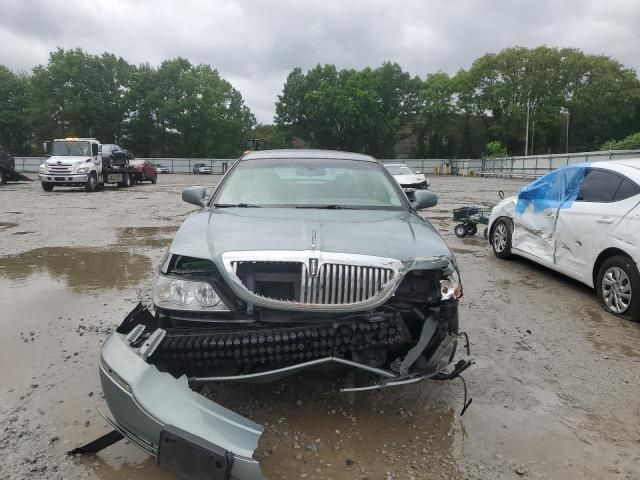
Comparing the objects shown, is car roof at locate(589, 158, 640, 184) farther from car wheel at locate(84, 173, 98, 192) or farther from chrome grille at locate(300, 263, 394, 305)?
car wheel at locate(84, 173, 98, 192)

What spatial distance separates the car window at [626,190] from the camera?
17.0ft

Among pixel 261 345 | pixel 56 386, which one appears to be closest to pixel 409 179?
pixel 56 386

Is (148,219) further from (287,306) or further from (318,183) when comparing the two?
(287,306)

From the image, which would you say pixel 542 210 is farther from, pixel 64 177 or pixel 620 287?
pixel 64 177

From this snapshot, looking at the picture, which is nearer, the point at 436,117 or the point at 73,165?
the point at 73,165

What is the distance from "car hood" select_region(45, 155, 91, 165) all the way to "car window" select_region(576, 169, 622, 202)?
20.0 m

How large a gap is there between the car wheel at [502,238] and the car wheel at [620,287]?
2.32 metres

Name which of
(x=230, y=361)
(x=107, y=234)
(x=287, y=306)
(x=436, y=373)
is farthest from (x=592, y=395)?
(x=107, y=234)

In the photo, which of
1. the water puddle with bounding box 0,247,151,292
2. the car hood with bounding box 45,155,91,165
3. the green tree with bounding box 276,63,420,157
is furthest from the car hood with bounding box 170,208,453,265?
the green tree with bounding box 276,63,420,157

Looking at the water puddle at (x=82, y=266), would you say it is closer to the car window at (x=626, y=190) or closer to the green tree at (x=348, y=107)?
the car window at (x=626, y=190)

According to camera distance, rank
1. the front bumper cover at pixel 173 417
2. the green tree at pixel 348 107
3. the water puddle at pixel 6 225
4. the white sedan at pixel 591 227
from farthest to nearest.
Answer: the green tree at pixel 348 107
the water puddle at pixel 6 225
the white sedan at pixel 591 227
the front bumper cover at pixel 173 417

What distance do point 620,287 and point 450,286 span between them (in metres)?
3.07

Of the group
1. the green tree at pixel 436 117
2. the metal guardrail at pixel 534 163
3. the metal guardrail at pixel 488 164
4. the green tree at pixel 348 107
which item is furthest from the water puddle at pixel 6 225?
the green tree at pixel 436 117

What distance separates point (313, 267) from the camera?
2.70m
